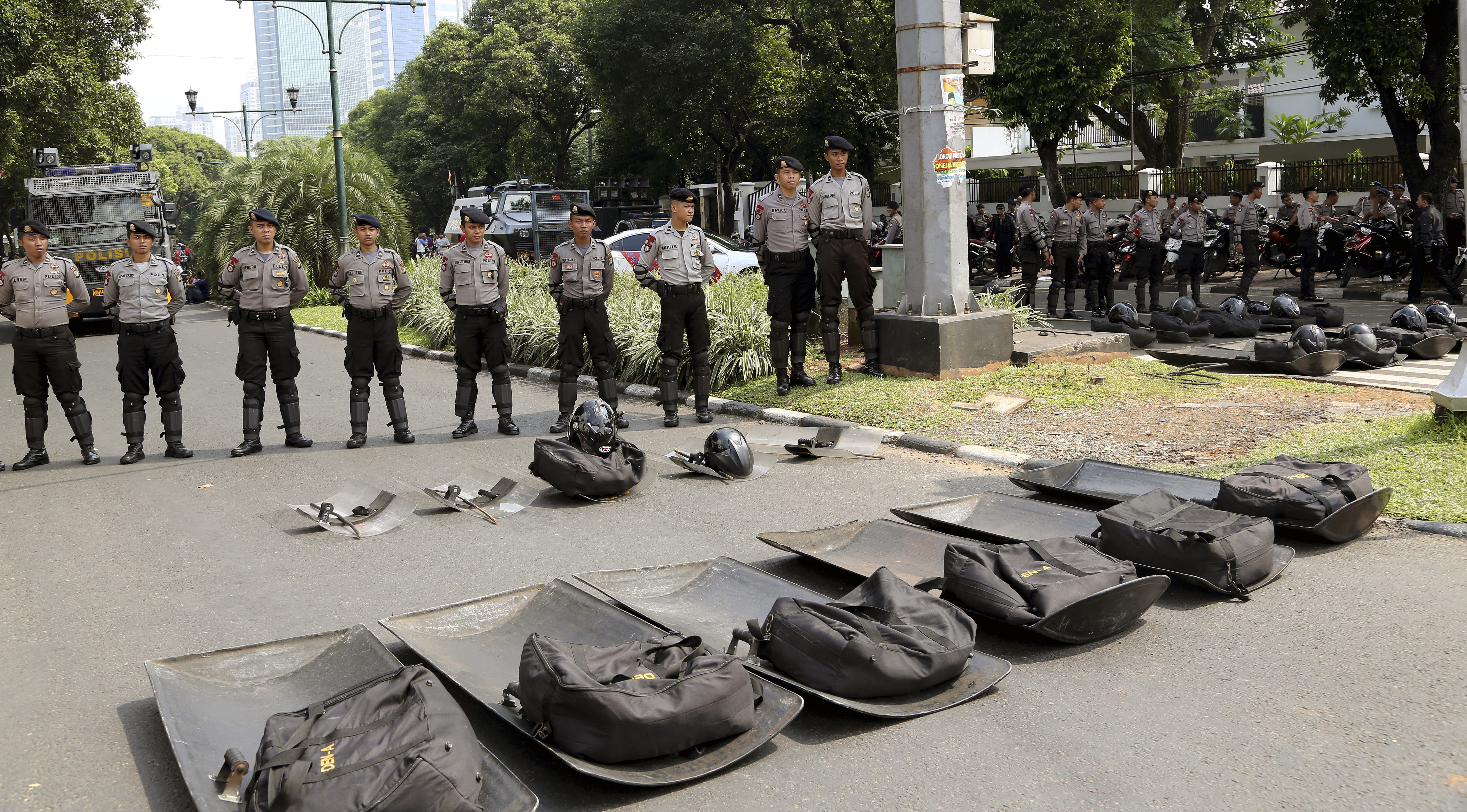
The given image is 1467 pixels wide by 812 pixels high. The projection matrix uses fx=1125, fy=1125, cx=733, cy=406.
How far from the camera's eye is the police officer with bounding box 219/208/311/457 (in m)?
9.54

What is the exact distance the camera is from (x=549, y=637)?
479 centimetres

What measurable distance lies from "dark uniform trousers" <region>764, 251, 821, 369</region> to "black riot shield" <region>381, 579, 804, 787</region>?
5.85 meters

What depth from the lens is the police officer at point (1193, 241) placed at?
A: 664 inches

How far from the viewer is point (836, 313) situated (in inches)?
433

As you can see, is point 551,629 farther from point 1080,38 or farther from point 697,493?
point 1080,38

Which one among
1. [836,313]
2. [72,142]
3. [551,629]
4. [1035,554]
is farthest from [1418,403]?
[72,142]

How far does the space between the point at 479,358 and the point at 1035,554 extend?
6.53m

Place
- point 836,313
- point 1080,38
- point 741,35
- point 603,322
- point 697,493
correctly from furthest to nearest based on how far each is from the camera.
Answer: point 741,35
point 1080,38
point 836,313
point 603,322
point 697,493

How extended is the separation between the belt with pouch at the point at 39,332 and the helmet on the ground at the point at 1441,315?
1396cm

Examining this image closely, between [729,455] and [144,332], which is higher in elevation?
[144,332]

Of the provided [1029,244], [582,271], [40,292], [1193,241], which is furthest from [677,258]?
[1193,241]

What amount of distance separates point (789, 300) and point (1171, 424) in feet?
12.2

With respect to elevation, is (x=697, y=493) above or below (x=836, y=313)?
below

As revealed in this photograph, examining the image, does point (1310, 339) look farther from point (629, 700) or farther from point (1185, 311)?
point (629, 700)
